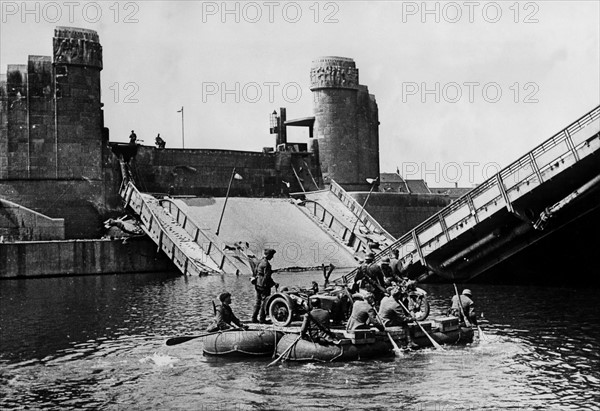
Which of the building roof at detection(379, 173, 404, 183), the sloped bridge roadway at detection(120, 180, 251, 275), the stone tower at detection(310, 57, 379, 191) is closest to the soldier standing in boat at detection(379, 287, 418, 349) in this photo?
the sloped bridge roadway at detection(120, 180, 251, 275)

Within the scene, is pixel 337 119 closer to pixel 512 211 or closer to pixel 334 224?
pixel 334 224

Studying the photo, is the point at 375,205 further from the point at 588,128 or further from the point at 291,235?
the point at 588,128

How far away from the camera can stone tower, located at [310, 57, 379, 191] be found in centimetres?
5975

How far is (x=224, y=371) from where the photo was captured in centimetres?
1948

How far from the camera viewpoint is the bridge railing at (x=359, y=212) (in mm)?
48000

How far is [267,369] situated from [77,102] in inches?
1333

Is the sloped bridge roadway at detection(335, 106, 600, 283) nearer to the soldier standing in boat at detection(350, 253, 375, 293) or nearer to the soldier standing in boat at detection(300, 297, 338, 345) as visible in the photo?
the soldier standing in boat at detection(350, 253, 375, 293)

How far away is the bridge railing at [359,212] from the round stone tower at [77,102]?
14.1 meters

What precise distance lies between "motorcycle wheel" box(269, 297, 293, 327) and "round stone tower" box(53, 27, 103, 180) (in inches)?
1207

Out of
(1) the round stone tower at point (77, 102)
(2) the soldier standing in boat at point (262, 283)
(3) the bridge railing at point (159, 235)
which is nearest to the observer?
(2) the soldier standing in boat at point (262, 283)

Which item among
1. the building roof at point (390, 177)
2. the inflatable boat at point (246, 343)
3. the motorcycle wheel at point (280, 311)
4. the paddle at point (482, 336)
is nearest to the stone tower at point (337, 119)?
the building roof at point (390, 177)

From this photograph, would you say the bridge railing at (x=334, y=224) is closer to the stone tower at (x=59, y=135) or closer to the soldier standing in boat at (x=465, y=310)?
the stone tower at (x=59, y=135)

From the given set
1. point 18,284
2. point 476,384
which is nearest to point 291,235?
point 18,284

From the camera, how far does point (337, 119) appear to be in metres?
60.0
